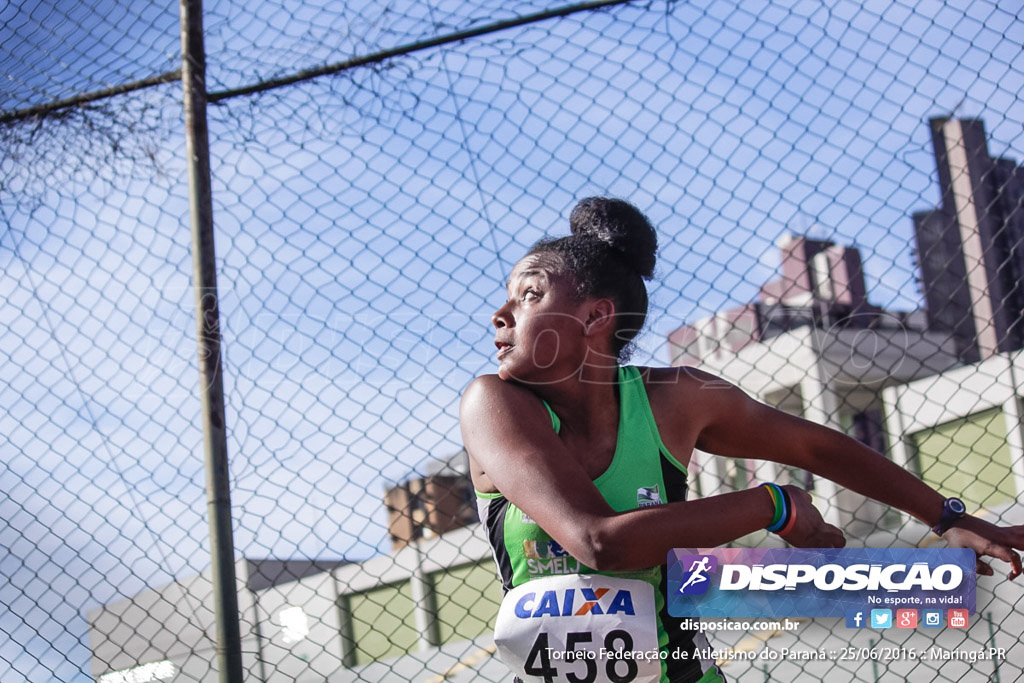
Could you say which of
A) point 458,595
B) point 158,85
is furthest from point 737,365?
point 158,85

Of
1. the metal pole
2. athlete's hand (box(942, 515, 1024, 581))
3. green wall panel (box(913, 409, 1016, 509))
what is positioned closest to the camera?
athlete's hand (box(942, 515, 1024, 581))

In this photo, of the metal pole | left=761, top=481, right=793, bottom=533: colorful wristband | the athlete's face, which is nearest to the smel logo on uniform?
left=761, top=481, right=793, bottom=533: colorful wristband

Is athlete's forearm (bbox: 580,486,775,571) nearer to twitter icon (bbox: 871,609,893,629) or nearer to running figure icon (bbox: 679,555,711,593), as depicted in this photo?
running figure icon (bbox: 679,555,711,593)

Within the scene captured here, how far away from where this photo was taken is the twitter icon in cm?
234

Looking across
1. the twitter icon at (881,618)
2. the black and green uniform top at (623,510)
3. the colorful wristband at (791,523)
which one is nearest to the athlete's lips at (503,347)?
the black and green uniform top at (623,510)

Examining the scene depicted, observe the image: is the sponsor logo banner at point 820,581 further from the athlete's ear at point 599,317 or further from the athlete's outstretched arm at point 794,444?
the athlete's ear at point 599,317

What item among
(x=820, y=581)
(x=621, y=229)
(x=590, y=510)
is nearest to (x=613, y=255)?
(x=621, y=229)

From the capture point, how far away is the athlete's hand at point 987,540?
2.18m

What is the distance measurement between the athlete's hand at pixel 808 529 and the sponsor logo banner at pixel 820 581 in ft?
0.76

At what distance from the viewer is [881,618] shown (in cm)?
236

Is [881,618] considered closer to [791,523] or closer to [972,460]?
[791,523]

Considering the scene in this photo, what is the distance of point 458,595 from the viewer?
19.2 m

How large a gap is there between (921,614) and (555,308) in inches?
47.9

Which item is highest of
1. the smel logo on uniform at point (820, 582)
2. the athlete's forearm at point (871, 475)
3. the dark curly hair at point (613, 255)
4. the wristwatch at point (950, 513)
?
the dark curly hair at point (613, 255)
